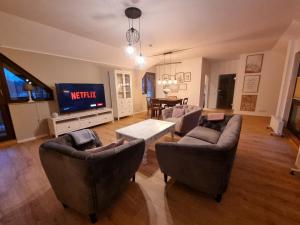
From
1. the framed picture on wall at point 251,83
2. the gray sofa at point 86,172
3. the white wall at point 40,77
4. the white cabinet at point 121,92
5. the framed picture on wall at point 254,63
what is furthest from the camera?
the framed picture on wall at point 251,83

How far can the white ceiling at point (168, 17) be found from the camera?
2.00 meters

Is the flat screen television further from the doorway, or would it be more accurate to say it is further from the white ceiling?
the doorway

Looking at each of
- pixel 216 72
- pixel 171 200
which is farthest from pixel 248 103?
pixel 171 200

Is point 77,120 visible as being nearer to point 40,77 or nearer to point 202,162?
point 40,77

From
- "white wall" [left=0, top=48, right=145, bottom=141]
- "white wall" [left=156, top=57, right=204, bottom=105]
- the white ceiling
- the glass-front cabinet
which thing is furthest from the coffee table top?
"white wall" [left=156, top=57, right=204, bottom=105]

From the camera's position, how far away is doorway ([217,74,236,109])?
6.87 metres

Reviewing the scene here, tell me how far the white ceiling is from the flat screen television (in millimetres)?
1472

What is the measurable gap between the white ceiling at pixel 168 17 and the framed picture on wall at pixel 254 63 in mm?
2058

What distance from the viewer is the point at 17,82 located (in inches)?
123

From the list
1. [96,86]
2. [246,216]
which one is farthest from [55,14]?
[246,216]

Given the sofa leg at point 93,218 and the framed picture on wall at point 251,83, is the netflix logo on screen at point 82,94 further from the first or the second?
the framed picture on wall at point 251,83

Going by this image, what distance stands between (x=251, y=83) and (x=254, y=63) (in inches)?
31.7

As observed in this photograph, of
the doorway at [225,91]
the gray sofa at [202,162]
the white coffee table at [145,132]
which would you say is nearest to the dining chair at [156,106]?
the white coffee table at [145,132]

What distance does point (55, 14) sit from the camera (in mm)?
2203
